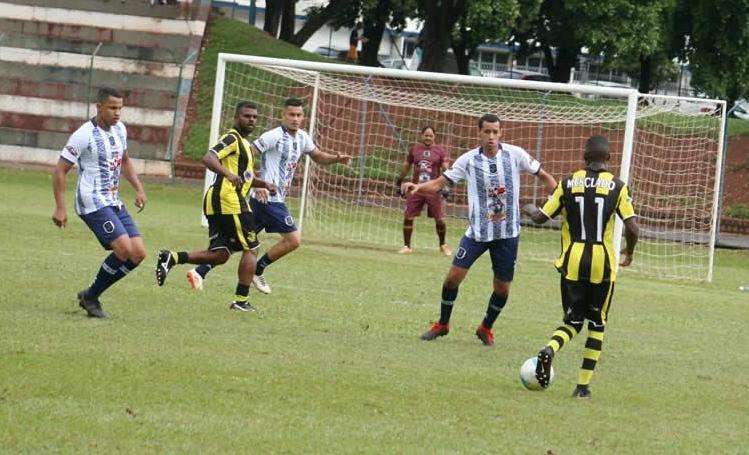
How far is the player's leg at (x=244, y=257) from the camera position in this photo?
1355cm

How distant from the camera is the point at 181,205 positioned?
1117 inches

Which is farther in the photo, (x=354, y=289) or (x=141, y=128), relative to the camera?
(x=141, y=128)

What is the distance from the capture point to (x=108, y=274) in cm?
1239

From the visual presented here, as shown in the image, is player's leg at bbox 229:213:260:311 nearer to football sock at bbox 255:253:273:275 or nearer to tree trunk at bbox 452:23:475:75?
football sock at bbox 255:253:273:275

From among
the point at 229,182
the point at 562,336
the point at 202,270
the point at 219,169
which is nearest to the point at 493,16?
A: the point at 202,270

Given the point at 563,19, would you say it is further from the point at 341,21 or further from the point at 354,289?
the point at 354,289

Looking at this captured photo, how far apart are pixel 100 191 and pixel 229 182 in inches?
58.6

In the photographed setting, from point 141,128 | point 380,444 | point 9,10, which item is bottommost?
point 380,444

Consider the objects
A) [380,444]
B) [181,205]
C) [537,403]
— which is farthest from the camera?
[181,205]

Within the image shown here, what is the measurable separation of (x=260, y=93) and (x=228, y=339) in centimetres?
1836

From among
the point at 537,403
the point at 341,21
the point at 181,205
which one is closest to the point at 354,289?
the point at 537,403

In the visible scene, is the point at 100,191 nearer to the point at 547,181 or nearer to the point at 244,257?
the point at 244,257

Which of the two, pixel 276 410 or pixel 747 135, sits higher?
pixel 747 135

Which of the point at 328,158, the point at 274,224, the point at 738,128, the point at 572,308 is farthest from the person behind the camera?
the point at 738,128
